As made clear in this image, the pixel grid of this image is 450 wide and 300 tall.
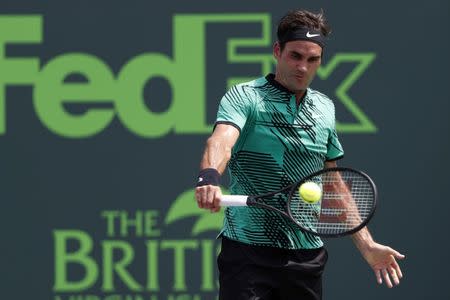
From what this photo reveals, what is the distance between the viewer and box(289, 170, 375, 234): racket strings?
402 centimetres

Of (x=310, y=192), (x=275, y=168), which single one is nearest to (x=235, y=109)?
(x=275, y=168)

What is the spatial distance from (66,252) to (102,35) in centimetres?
121

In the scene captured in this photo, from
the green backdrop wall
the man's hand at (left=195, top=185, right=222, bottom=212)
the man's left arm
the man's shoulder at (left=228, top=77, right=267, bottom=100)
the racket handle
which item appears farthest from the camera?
the green backdrop wall

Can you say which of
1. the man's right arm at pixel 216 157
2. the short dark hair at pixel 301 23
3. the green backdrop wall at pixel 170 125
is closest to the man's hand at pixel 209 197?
the man's right arm at pixel 216 157

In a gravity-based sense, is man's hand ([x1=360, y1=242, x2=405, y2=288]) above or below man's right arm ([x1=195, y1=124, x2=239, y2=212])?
below

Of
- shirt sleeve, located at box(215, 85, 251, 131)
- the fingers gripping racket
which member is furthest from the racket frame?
shirt sleeve, located at box(215, 85, 251, 131)

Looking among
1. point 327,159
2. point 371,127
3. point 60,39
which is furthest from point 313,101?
point 60,39

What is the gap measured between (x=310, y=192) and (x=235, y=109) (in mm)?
388

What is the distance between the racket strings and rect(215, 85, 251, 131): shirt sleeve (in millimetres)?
333

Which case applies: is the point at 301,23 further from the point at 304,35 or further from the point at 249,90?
the point at 249,90

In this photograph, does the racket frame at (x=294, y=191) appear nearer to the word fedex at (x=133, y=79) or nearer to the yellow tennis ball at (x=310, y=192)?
the yellow tennis ball at (x=310, y=192)

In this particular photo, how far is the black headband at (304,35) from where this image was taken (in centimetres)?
405

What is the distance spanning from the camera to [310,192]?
389cm

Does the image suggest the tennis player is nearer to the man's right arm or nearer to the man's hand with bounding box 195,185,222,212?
the man's right arm
